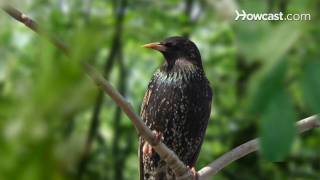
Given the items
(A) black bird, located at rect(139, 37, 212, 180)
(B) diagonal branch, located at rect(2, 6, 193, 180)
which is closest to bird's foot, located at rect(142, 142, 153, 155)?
(A) black bird, located at rect(139, 37, 212, 180)

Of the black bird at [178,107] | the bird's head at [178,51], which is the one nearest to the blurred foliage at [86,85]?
the black bird at [178,107]

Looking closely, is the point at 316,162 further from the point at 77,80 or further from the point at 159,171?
the point at 77,80

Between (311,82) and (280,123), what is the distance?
0.08 m

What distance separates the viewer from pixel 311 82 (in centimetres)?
110

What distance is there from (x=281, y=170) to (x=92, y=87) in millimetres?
7287

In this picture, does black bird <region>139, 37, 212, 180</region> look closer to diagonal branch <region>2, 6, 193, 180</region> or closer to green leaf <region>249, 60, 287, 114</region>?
diagonal branch <region>2, 6, 193, 180</region>

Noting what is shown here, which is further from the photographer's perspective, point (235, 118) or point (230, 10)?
point (235, 118)

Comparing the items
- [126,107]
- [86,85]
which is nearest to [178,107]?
[126,107]

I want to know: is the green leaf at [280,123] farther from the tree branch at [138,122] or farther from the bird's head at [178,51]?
the bird's head at [178,51]

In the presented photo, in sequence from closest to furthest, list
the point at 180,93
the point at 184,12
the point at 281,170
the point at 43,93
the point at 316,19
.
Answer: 1. the point at 43,93
2. the point at 316,19
3. the point at 180,93
4. the point at 281,170
5. the point at 184,12

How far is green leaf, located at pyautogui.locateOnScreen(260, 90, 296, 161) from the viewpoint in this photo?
1079 millimetres

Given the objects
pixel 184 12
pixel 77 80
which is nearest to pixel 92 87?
pixel 77 80

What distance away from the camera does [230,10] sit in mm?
1122

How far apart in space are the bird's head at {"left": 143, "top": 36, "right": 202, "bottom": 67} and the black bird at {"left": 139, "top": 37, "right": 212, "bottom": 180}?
16mm
